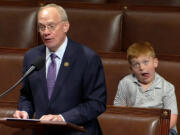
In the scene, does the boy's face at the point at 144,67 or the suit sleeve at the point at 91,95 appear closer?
the suit sleeve at the point at 91,95

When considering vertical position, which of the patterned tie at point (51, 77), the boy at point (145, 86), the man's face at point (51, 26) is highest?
the man's face at point (51, 26)

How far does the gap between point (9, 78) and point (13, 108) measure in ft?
0.70

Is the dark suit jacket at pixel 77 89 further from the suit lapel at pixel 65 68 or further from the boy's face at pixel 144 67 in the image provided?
the boy's face at pixel 144 67

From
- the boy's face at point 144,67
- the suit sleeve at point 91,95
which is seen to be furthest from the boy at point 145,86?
the suit sleeve at point 91,95

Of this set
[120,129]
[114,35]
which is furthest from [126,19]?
[120,129]

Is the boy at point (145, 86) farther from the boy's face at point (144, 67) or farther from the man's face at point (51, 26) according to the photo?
the man's face at point (51, 26)

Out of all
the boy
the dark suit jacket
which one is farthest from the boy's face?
the dark suit jacket

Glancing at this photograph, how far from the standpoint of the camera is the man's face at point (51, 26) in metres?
0.66

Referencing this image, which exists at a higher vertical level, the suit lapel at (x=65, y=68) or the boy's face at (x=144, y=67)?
the suit lapel at (x=65, y=68)

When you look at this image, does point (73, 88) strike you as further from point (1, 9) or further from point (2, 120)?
point (1, 9)

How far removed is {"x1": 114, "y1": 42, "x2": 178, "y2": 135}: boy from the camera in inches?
34.4

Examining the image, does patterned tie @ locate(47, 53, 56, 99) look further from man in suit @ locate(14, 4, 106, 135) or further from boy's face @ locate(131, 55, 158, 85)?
boy's face @ locate(131, 55, 158, 85)

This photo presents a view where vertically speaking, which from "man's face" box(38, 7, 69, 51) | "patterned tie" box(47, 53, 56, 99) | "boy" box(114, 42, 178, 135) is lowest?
"boy" box(114, 42, 178, 135)

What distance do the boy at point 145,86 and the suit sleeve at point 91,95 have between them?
21 centimetres
